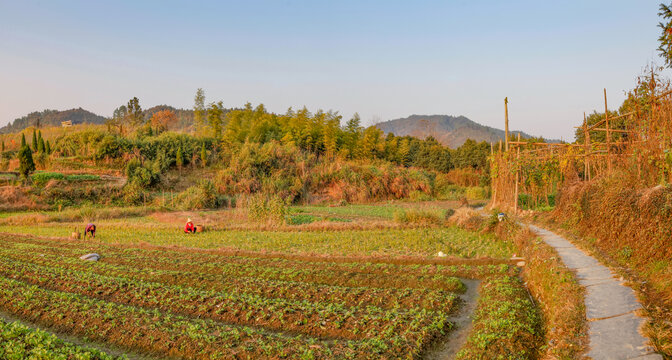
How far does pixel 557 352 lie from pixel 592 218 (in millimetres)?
6875

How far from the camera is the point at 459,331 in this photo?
6340 mm

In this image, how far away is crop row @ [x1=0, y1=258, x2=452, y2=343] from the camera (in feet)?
20.1

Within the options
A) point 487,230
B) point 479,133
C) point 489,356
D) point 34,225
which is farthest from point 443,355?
point 479,133

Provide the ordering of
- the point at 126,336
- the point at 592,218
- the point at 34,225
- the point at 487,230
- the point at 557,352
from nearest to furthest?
1. the point at 557,352
2. the point at 126,336
3. the point at 592,218
4. the point at 487,230
5. the point at 34,225

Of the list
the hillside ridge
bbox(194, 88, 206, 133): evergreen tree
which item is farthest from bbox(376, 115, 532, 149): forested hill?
bbox(194, 88, 206, 133): evergreen tree

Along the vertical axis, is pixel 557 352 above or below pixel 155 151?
below

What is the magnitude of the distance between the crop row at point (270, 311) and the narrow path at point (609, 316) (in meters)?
2.05

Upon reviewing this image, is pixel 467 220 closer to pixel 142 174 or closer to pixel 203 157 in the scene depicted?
pixel 142 174

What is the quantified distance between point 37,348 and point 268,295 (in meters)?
3.58

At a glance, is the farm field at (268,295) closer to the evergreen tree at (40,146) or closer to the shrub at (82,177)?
the shrub at (82,177)

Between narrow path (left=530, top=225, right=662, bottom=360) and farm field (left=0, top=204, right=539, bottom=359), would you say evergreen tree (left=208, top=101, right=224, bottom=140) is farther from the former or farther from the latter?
narrow path (left=530, top=225, right=662, bottom=360)

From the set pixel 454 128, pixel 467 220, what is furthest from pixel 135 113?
pixel 454 128

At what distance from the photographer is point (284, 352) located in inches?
208

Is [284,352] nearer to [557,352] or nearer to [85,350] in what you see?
[85,350]
